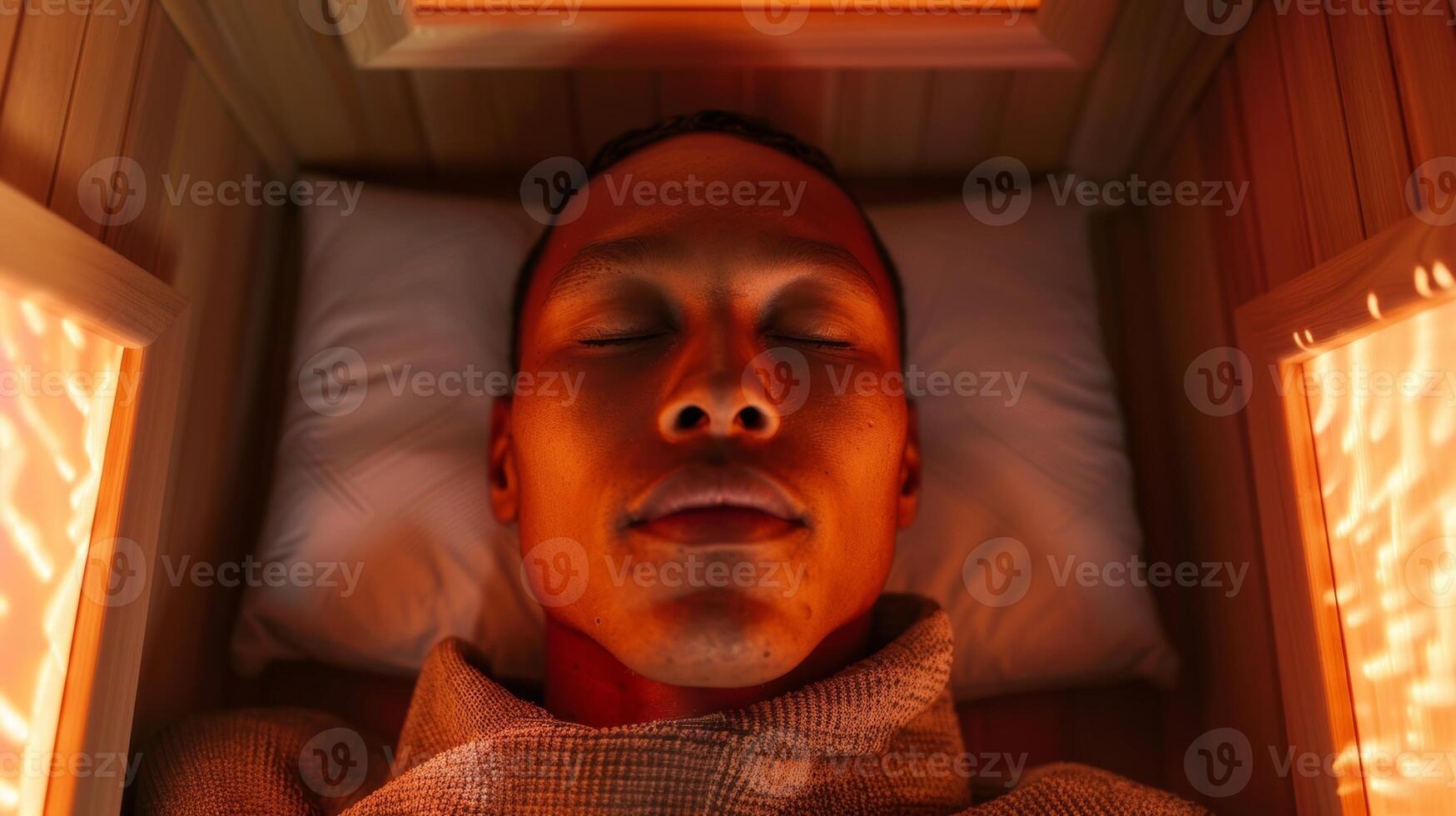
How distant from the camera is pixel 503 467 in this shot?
1.06 metres

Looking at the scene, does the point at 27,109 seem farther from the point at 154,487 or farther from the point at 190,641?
the point at 190,641

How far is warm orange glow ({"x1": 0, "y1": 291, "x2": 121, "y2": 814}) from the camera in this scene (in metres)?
0.71

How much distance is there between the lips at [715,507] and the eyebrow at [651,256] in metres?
0.24

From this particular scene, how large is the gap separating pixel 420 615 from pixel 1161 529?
1029 mm

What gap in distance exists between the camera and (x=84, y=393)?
803 mm

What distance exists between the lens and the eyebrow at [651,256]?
884 millimetres

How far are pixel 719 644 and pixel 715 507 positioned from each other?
114 millimetres

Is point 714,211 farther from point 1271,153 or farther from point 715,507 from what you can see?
point 1271,153

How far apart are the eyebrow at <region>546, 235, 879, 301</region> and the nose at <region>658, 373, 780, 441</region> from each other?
16 centimetres

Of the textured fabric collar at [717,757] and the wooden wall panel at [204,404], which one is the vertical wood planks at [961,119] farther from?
the wooden wall panel at [204,404]

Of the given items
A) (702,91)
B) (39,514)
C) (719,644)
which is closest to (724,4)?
(702,91)

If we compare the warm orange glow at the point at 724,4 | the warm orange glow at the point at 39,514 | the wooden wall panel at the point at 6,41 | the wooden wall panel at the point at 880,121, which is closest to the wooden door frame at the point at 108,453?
the warm orange glow at the point at 39,514

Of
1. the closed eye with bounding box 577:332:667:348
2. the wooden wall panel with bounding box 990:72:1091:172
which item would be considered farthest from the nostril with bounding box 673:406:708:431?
the wooden wall panel with bounding box 990:72:1091:172

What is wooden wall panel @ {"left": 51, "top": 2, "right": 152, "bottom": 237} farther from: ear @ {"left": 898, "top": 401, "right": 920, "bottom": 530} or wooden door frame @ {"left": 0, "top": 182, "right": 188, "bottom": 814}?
ear @ {"left": 898, "top": 401, "right": 920, "bottom": 530}
